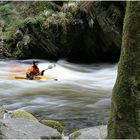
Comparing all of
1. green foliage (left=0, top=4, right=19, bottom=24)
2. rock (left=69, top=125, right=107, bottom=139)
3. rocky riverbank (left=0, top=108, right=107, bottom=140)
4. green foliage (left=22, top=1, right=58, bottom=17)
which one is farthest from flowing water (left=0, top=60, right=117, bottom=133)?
green foliage (left=0, top=4, right=19, bottom=24)

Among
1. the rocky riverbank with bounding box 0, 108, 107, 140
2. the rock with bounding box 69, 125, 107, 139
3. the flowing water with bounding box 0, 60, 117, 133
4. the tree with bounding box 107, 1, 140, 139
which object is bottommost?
the flowing water with bounding box 0, 60, 117, 133

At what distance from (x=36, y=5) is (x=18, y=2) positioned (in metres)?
4.71

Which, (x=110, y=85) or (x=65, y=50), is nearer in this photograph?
(x=110, y=85)

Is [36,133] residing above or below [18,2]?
below

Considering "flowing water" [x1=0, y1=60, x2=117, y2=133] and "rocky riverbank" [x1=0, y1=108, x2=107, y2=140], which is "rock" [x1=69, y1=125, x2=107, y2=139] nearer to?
"rocky riverbank" [x1=0, y1=108, x2=107, y2=140]

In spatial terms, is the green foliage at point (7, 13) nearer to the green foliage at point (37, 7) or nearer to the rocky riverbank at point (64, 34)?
the green foliage at point (37, 7)

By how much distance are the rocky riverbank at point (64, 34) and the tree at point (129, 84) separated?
1197 centimetres

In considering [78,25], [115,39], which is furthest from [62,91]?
[78,25]

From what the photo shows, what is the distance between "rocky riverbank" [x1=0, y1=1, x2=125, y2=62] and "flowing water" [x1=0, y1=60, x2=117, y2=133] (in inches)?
60.1

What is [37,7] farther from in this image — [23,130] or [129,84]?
[129,84]

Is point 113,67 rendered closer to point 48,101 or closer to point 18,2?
point 48,101

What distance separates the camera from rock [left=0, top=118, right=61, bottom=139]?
5581 mm

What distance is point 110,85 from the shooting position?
14.9 m

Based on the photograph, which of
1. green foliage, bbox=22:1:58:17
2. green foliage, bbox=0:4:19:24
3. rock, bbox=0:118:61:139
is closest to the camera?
rock, bbox=0:118:61:139
